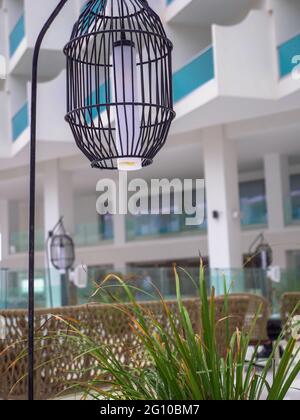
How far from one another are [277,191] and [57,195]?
360cm

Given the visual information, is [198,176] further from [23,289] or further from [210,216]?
[23,289]

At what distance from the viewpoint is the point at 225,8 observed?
800 centimetres

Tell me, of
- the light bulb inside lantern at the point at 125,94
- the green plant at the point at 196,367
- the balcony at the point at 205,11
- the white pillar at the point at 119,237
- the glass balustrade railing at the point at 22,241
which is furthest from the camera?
the white pillar at the point at 119,237

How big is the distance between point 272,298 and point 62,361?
17.1 feet

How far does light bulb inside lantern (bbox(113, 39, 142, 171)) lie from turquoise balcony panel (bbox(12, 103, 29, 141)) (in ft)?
23.7

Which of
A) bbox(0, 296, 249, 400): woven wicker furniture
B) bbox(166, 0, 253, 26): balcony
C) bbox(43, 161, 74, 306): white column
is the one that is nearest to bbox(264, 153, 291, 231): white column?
bbox(166, 0, 253, 26): balcony

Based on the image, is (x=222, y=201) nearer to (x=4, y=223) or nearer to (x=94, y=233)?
(x=4, y=223)

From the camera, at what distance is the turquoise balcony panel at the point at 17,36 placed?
8.85 meters

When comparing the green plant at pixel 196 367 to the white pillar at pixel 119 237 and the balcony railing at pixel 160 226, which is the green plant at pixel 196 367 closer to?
the balcony railing at pixel 160 226

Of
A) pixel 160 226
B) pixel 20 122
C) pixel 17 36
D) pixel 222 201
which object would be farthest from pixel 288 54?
pixel 160 226

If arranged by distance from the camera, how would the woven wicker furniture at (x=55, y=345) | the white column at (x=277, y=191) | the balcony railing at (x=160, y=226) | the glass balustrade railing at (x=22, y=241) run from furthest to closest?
1. the balcony railing at (x=160, y=226)
2. the glass balustrade railing at (x=22, y=241)
3. the white column at (x=277, y=191)
4. the woven wicker furniture at (x=55, y=345)

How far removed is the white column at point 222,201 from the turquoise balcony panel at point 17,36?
113 inches

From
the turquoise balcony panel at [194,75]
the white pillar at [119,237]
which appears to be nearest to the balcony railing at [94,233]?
the white pillar at [119,237]
